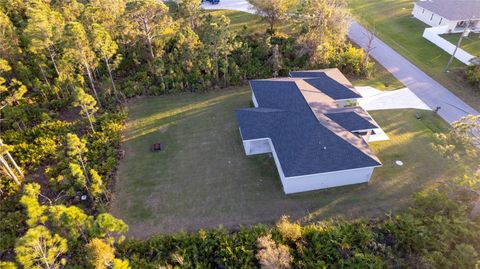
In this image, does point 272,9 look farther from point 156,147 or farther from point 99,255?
point 99,255

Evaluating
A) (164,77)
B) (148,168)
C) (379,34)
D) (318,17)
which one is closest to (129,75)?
(164,77)

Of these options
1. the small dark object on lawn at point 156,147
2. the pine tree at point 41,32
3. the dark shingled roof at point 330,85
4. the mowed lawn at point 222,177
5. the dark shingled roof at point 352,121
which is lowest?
the mowed lawn at point 222,177

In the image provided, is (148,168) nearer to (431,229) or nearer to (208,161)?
(208,161)

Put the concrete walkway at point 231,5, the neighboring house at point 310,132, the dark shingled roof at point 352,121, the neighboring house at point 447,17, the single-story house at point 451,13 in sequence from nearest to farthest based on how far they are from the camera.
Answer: the neighboring house at point 310,132 < the dark shingled roof at point 352,121 < the neighboring house at point 447,17 < the single-story house at point 451,13 < the concrete walkway at point 231,5

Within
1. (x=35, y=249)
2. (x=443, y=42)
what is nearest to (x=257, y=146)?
(x=35, y=249)

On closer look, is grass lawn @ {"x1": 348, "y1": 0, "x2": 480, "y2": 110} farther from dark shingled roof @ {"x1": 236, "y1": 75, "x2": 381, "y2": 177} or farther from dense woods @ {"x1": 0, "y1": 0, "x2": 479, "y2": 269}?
dark shingled roof @ {"x1": 236, "y1": 75, "x2": 381, "y2": 177}

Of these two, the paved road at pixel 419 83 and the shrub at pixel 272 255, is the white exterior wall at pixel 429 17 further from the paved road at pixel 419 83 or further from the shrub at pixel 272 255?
the shrub at pixel 272 255

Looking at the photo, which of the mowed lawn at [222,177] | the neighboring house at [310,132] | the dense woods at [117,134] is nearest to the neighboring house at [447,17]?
the dense woods at [117,134]

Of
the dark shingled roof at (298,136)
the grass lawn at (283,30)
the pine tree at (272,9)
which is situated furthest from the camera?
the pine tree at (272,9)
